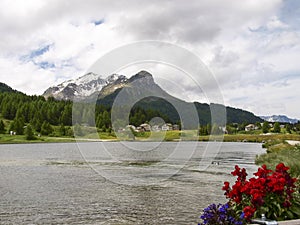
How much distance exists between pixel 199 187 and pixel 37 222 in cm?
1292

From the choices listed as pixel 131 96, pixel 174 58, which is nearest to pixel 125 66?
pixel 174 58

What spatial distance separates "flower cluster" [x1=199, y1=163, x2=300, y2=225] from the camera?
8180 millimetres

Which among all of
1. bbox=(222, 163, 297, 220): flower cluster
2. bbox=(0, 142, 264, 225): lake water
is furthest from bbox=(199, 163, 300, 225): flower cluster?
bbox=(0, 142, 264, 225): lake water

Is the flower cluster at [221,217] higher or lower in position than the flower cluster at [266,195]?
lower

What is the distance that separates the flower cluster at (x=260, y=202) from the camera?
26.8ft

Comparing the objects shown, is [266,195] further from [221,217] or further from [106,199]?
[106,199]

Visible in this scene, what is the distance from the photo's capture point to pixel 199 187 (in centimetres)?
2481

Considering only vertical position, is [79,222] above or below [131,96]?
below

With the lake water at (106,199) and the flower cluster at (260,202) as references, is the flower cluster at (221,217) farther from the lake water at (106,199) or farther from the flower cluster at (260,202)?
the lake water at (106,199)

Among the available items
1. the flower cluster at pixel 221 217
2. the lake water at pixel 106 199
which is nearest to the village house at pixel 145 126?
the lake water at pixel 106 199

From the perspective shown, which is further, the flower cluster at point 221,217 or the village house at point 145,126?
the village house at point 145,126

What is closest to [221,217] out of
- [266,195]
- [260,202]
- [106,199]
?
[260,202]

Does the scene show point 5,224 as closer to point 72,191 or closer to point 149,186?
point 72,191

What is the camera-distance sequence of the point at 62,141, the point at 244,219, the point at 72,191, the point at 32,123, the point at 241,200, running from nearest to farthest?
1. the point at 244,219
2. the point at 241,200
3. the point at 72,191
4. the point at 62,141
5. the point at 32,123
